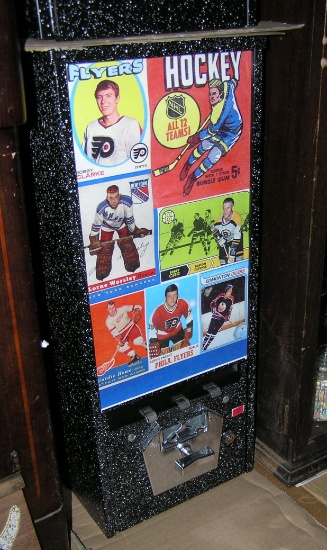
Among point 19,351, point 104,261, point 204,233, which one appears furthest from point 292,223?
point 19,351

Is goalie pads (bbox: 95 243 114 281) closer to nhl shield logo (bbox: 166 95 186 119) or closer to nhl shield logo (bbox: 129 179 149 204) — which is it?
nhl shield logo (bbox: 129 179 149 204)

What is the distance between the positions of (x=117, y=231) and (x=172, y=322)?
25 cm

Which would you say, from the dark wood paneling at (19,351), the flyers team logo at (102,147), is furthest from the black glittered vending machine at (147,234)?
the dark wood paneling at (19,351)

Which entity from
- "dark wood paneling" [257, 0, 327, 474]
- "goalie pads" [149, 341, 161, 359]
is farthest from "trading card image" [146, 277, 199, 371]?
"dark wood paneling" [257, 0, 327, 474]

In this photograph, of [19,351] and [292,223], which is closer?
[19,351]

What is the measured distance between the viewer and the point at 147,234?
3.73 ft

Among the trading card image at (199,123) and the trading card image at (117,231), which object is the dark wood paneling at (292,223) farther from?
the trading card image at (117,231)

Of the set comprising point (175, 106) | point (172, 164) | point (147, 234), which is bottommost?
point (147, 234)

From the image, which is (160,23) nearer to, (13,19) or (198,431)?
(13,19)

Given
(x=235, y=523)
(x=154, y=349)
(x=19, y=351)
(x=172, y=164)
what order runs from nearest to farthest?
(x=19, y=351)
(x=172, y=164)
(x=154, y=349)
(x=235, y=523)

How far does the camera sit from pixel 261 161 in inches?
48.7

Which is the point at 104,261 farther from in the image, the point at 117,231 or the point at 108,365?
the point at 108,365

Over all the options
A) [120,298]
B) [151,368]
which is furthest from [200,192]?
[151,368]

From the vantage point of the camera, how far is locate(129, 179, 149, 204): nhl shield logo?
109cm
